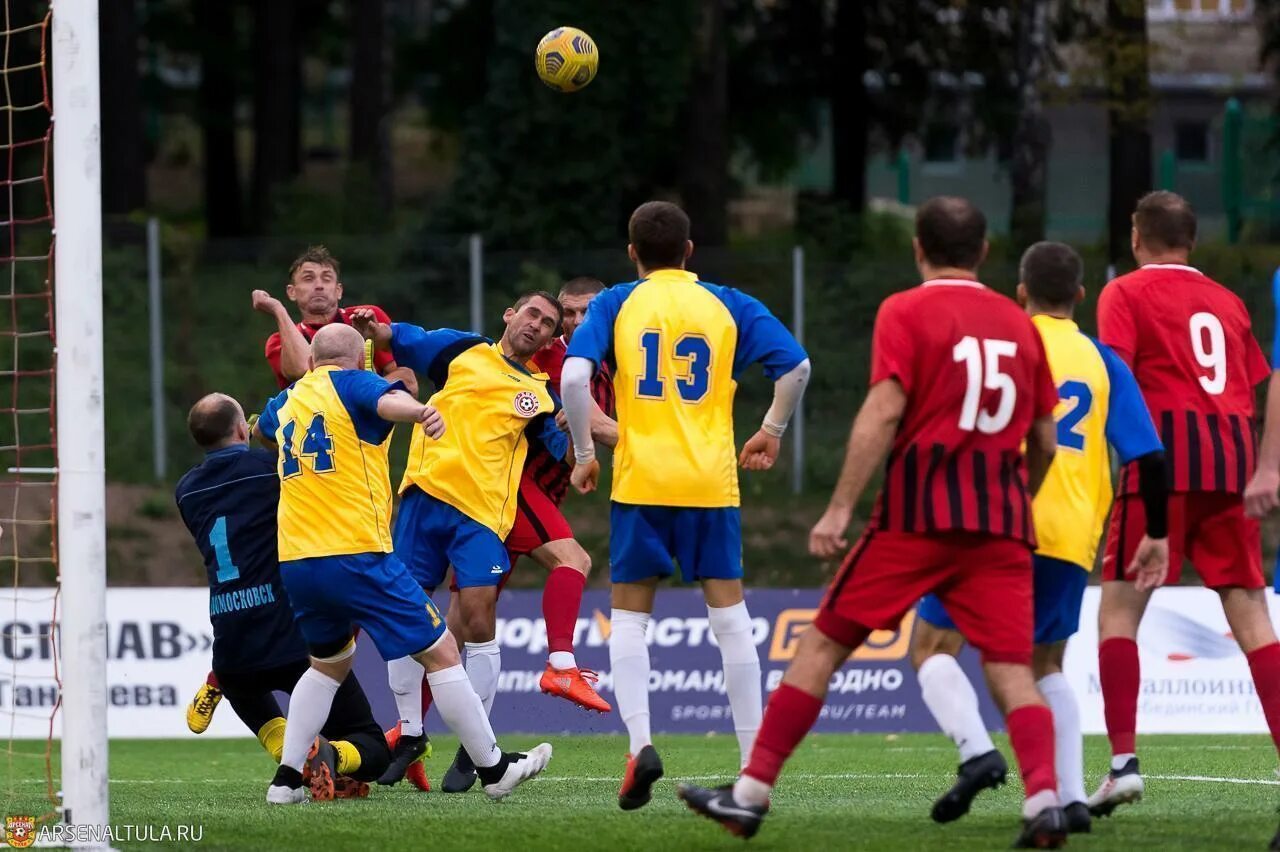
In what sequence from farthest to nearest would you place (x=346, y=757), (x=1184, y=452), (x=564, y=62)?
(x=564, y=62) < (x=346, y=757) < (x=1184, y=452)

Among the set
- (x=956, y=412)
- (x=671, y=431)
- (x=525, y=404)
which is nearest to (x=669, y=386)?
(x=671, y=431)

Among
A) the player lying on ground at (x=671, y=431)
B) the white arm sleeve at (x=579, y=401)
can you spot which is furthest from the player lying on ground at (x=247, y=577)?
the white arm sleeve at (x=579, y=401)

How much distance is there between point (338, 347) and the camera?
739cm

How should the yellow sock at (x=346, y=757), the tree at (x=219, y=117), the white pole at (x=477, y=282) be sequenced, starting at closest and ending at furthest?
1. the yellow sock at (x=346, y=757)
2. the white pole at (x=477, y=282)
3. the tree at (x=219, y=117)

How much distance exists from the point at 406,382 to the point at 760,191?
93.6ft

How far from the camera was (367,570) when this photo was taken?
7207 millimetres

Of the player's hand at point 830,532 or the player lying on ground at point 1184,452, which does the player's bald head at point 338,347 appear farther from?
the player lying on ground at point 1184,452

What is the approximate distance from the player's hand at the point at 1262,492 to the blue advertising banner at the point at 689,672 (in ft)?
22.9

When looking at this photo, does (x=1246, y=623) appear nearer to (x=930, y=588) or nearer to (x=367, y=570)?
(x=930, y=588)

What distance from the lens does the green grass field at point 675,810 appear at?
20.0 feet

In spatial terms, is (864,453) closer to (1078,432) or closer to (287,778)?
(1078,432)

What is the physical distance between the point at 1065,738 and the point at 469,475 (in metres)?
3.14

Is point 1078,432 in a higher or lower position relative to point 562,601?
higher

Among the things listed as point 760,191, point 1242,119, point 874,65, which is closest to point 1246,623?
point 874,65
